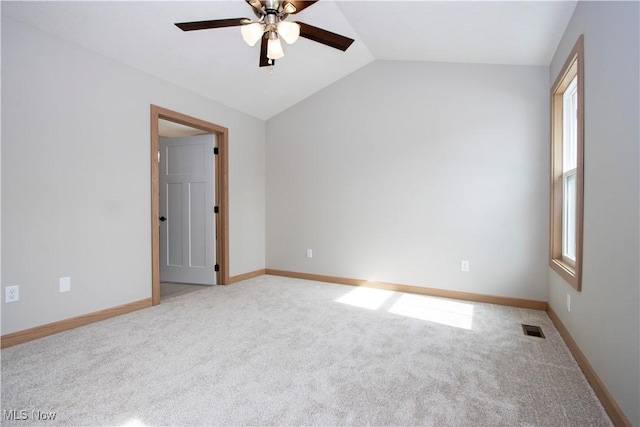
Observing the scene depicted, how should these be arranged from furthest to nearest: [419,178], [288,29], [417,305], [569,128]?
[419,178] → [417,305] → [569,128] → [288,29]

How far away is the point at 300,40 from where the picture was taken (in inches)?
125

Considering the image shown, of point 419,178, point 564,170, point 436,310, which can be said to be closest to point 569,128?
point 564,170

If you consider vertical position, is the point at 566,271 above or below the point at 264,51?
below

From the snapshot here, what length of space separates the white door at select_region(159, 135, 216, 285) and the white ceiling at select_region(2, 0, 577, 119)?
0.81m

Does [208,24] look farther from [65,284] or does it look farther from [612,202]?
[612,202]

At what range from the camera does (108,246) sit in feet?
9.48

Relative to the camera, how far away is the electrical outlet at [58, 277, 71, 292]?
8.46 feet

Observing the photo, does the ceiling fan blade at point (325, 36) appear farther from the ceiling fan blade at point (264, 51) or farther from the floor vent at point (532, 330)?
the floor vent at point (532, 330)

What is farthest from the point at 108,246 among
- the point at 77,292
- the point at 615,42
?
the point at 615,42

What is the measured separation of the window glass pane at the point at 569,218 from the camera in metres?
2.72

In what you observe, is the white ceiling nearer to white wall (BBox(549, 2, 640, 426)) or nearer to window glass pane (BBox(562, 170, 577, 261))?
white wall (BBox(549, 2, 640, 426))

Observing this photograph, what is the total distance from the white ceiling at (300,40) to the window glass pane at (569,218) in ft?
3.82

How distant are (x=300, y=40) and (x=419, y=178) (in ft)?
6.24

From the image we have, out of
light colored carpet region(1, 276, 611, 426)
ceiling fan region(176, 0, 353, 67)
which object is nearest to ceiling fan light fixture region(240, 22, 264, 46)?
ceiling fan region(176, 0, 353, 67)
